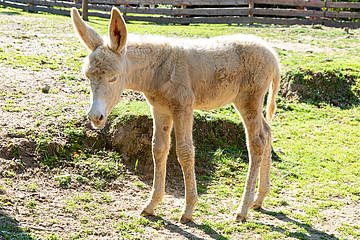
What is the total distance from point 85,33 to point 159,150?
5.81 ft

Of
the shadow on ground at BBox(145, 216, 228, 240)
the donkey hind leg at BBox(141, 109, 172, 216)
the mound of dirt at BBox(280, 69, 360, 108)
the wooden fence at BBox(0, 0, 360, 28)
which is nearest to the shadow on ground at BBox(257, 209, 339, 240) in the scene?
the shadow on ground at BBox(145, 216, 228, 240)

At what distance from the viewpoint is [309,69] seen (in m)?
11.1

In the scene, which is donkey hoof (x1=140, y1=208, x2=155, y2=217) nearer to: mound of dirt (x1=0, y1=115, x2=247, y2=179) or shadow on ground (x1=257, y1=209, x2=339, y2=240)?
mound of dirt (x1=0, y1=115, x2=247, y2=179)

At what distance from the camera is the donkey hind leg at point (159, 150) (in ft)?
18.0

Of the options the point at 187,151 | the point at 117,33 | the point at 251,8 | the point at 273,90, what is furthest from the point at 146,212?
the point at 251,8

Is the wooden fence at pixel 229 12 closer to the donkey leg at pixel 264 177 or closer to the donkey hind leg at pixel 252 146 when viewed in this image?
the donkey leg at pixel 264 177

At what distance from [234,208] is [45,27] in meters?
10.6

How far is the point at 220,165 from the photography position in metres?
7.07

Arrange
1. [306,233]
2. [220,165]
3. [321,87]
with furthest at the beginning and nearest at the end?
1. [321,87]
2. [220,165]
3. [306,233]

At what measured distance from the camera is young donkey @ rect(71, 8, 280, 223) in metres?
4.48

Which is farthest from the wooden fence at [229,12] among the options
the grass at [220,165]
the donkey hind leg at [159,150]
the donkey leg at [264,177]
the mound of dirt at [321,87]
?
the donkey hind leg at [159,150]

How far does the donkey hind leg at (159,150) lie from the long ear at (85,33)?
123cm

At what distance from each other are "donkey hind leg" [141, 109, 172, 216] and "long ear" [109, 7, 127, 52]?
118cm

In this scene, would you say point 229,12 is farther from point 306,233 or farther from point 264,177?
point 306,233
